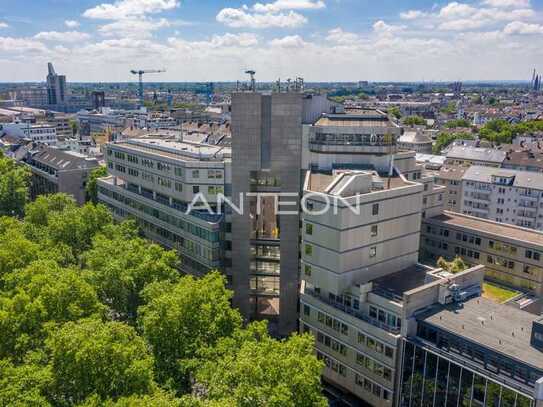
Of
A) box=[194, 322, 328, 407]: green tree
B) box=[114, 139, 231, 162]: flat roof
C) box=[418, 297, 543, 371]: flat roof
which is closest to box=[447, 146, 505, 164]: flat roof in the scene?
box=[114, 139, 231, 162]: flat roof

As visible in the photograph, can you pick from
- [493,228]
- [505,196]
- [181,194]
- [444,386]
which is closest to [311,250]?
[444,386]

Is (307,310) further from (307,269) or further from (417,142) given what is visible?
(417,142)

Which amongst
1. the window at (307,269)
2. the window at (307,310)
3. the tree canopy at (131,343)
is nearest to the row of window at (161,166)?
the tree canopy at (131,343)

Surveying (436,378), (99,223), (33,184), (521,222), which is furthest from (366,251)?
(33,184)

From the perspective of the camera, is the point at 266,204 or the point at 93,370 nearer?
the point at 93,370

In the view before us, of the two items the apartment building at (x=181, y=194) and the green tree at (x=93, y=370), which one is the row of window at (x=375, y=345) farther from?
the apartment building at (x=181, y=194)
